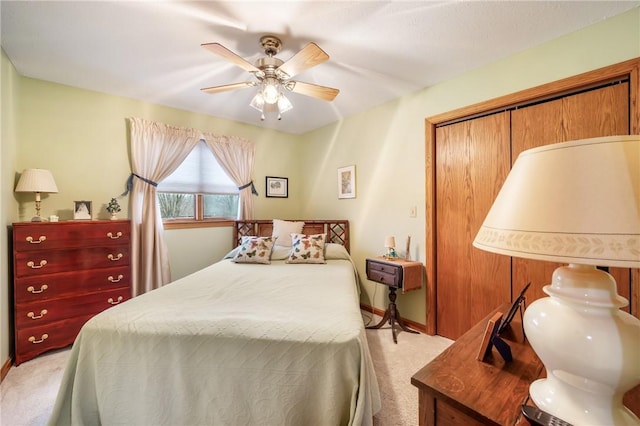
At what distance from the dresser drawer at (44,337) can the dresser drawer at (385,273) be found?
2.84 metres

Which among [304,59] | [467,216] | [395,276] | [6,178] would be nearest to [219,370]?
[395,276]

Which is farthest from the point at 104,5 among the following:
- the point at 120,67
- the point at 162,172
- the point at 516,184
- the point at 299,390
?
the point at 299,390

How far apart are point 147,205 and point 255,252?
54.4 inches

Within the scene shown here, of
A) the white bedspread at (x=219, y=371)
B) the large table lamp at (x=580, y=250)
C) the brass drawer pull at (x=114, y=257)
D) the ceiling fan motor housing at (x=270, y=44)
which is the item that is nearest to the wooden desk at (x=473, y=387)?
the large table lamp at (x=580, y=250)

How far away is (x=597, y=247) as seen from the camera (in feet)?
1.73

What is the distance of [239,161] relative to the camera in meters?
3.73

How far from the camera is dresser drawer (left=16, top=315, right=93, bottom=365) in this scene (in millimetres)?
2131

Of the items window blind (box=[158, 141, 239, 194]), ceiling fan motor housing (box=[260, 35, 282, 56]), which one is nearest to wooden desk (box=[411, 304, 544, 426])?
ceiling fan motor housing (box=[260, 35, 282, 56])

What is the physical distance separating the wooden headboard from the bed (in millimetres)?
2124

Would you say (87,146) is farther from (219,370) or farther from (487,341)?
(487,341)

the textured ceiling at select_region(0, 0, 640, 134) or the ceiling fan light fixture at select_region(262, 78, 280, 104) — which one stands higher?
the textured ceiling at select_region(0, 0, 640, 134)

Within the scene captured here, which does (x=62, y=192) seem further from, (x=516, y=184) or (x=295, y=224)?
(x=516, y=184)

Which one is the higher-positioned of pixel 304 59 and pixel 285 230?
pixel 304 59

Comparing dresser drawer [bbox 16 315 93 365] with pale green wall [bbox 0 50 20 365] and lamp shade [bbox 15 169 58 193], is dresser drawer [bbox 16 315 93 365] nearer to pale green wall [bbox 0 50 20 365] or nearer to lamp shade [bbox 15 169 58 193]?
Answer: pale green wall [bbox 0 50 20 365]
